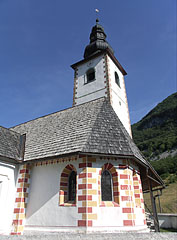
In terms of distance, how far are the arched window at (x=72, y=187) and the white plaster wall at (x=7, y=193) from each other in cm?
296

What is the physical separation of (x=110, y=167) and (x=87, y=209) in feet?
6.65

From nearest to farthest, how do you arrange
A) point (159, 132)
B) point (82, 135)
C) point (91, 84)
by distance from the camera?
point (82, 135), point (91, 84), point (159, 132)

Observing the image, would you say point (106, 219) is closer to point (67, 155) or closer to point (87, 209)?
point (87, 209)

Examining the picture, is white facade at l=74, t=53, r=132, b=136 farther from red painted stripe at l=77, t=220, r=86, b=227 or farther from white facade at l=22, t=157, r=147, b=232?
red painted stripe at l=77, t=220, r=86, b=227

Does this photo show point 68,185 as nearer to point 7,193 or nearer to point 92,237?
point 7,193

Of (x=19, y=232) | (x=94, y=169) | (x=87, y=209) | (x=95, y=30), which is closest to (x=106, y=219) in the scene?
(x=87, y=209)

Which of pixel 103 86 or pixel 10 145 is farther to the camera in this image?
pixel 103 86

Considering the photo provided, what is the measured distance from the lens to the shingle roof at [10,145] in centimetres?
981

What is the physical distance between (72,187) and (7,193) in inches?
130

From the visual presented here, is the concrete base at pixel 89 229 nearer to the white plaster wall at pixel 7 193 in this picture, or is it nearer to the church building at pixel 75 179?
the church building at pixel 75 179

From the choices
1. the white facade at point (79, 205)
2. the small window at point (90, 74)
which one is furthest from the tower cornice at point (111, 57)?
the white facade at point (79, 205)

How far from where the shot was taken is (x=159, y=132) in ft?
300

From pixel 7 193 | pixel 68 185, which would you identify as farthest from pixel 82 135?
pixel 7 193

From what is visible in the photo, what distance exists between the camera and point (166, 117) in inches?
3841
